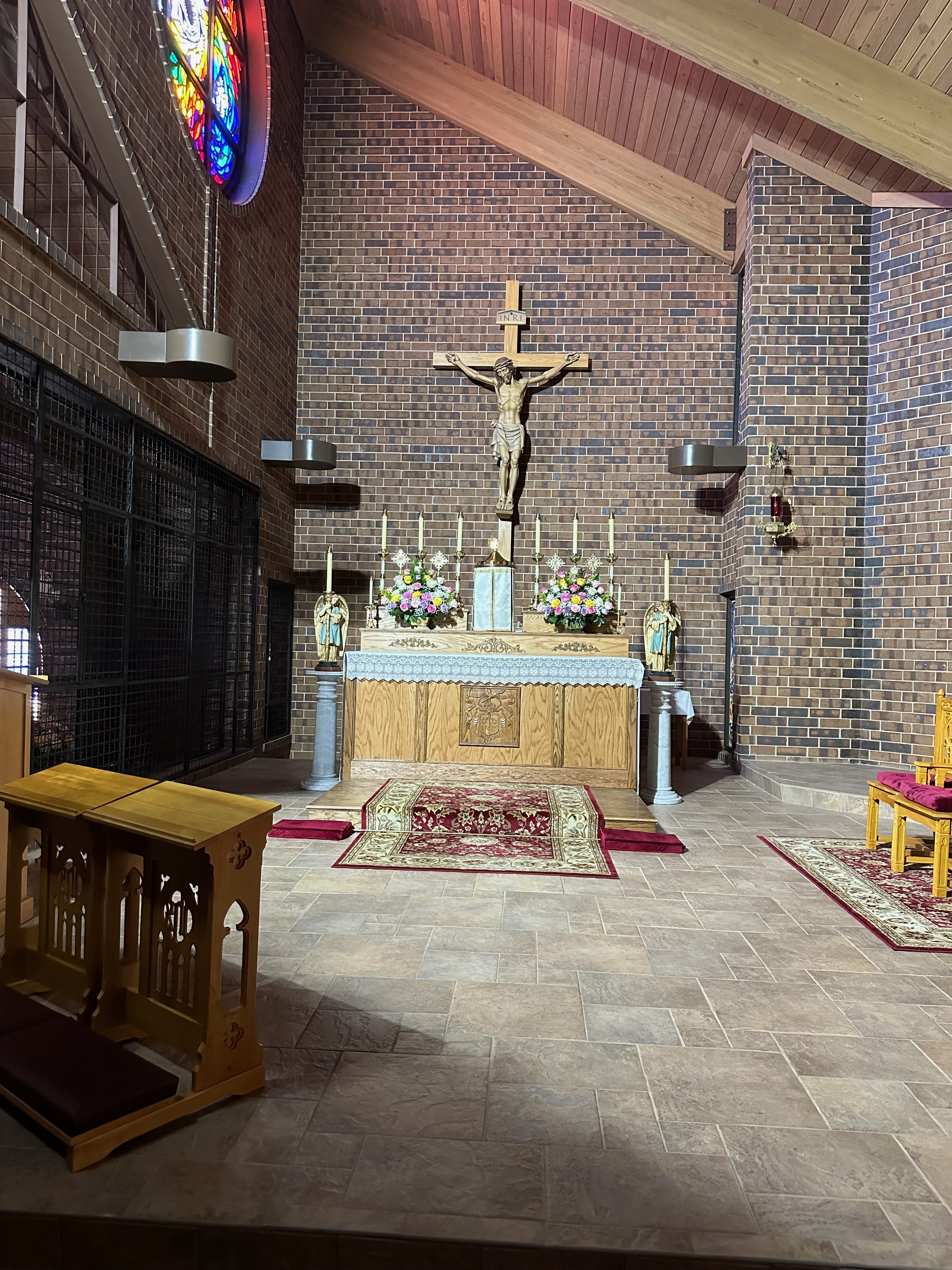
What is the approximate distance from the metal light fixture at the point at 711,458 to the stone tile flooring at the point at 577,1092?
17.3 feet

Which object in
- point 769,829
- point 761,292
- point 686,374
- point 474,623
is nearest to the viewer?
point 769,829

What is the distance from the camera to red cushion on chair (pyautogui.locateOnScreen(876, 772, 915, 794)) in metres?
4.88

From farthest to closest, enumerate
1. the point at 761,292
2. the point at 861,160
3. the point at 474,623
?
the point at 761,292, the point at 861,160, the point at 474,623

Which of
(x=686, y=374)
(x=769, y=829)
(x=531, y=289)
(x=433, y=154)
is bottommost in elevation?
(x=769, y=829)

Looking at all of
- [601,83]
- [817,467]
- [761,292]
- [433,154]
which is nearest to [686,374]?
[761,292]

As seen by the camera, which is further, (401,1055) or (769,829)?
(769,829)

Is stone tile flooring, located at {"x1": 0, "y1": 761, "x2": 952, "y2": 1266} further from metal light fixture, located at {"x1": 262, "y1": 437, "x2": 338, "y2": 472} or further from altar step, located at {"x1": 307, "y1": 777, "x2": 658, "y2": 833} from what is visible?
metal light fixture, located at {"x1": 262, "y1": 437, "x2": 338, "y2": 472}

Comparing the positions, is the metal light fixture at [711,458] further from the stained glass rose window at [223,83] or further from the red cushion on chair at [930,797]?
the stained glass rose window at [223,83]

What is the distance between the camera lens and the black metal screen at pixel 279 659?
939 cm

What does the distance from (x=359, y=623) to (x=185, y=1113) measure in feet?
25.9

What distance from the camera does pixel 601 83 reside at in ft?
28.5

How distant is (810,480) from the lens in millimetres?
8469

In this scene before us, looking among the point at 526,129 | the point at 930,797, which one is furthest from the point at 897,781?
the point at 526,129

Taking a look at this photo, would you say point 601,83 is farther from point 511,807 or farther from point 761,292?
point 511,807
